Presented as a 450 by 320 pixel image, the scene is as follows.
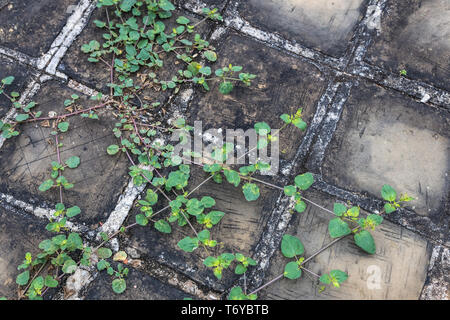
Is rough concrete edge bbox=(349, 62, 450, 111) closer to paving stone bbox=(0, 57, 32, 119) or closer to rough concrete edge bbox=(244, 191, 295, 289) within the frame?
rough concrete edge bbox=(244, 191, 295, 289)

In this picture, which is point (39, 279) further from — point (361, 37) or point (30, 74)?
point (361, 37)

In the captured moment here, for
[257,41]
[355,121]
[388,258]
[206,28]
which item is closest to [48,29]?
[206,28]

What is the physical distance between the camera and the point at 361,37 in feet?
7.08

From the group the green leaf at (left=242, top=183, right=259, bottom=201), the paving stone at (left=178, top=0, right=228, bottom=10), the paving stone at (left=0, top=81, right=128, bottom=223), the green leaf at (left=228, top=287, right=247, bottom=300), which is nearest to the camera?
the green leaf at (left=228, top=287, right=247, bottom=300)

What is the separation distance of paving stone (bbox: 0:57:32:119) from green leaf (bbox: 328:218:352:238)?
1751 millimetres

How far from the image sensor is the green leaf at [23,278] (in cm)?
175

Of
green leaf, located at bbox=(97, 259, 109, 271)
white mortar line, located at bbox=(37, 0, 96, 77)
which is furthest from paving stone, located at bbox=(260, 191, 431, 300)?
white mortar line, located at bbox=(37, 0, 96, 77)

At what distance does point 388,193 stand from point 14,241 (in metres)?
1.78

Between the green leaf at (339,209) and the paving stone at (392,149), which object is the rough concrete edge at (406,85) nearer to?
the paving stone at (392,149)

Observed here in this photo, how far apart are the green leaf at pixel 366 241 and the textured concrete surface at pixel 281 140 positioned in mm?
57

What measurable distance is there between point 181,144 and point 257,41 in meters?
0.73

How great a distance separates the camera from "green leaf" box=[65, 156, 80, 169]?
195 centimetres

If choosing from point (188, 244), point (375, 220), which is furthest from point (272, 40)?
point (188, 244)

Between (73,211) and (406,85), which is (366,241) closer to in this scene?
(406,85)
